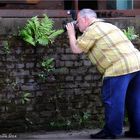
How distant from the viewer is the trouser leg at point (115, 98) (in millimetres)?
6363

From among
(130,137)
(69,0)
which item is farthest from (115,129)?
(69,0)

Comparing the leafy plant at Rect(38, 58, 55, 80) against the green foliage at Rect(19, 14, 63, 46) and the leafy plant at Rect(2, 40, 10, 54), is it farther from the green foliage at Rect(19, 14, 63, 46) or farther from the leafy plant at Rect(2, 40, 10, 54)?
the leafy plant at Rect(2, 40, 10, 54)

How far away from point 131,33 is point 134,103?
1.94 m

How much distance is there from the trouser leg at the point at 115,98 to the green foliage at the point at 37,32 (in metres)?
1.77

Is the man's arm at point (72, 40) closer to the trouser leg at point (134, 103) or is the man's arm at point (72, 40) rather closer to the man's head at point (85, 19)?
the man's head at point (85, 19)

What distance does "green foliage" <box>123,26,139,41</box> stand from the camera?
8234 mm

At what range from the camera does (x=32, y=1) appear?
848 cm

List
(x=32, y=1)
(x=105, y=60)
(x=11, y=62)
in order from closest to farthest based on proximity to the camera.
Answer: (x=105, y=60) < (x=11, y=62) < (x=32, y=1)

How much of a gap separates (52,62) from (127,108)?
1712mm

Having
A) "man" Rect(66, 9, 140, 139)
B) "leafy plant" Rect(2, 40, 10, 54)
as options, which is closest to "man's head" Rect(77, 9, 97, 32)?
"man" Rect(66, 9, 140, 139)

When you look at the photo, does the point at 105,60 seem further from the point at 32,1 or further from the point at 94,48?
the point at 32,1

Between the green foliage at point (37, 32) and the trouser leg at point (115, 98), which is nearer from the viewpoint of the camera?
the trouser leg at point (115, 98)

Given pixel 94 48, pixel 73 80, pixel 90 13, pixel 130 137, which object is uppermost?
pixel 90 13

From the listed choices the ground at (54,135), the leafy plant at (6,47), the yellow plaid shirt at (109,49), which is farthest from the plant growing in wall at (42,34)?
the yellow plaid shirt at (109,49)
